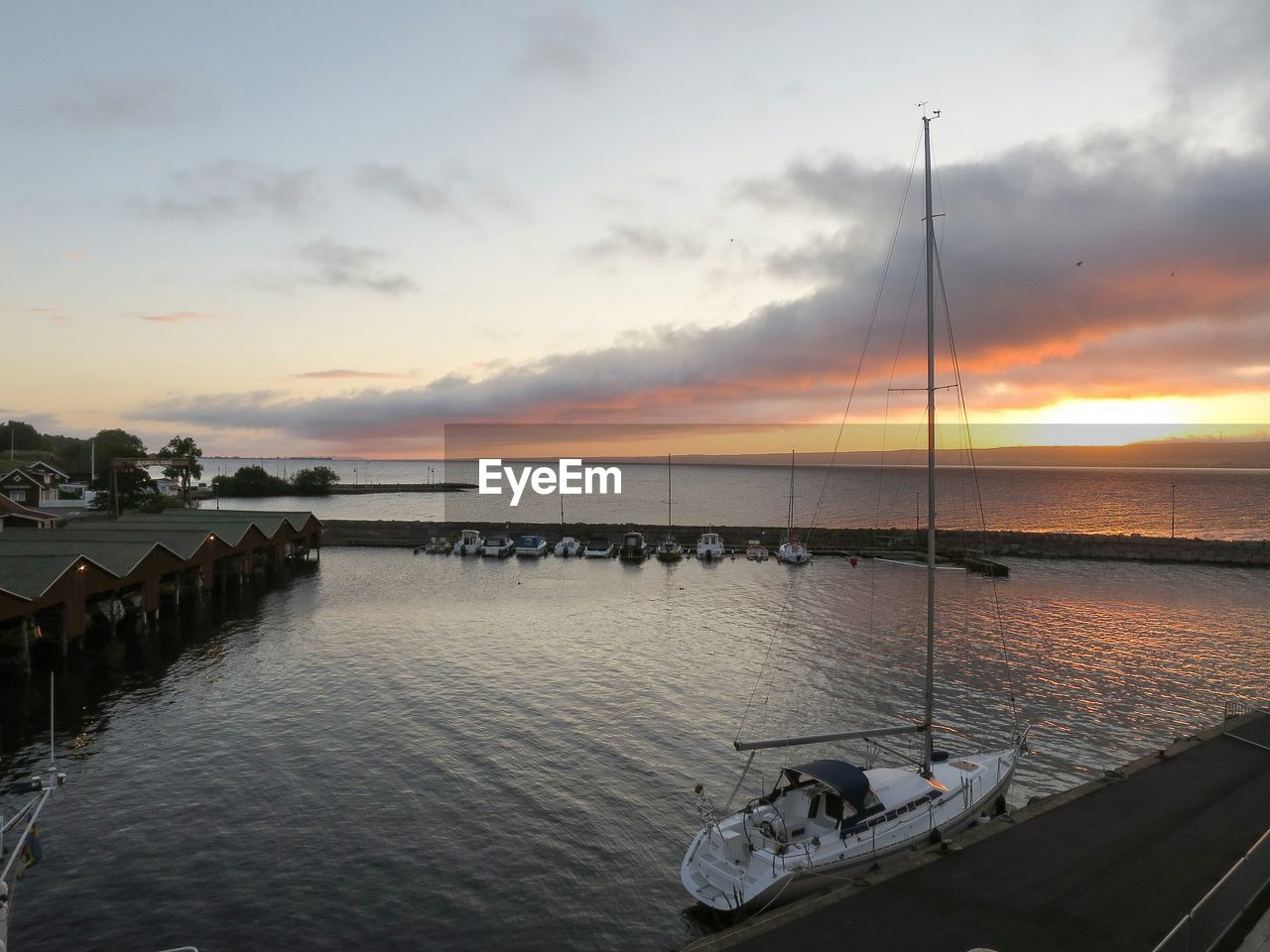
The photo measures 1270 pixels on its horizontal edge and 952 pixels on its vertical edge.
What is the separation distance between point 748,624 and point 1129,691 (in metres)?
22.7

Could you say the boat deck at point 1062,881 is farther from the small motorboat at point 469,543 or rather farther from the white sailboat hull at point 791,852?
the small motorboat at point 469,543

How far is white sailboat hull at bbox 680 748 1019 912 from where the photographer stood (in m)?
16.6

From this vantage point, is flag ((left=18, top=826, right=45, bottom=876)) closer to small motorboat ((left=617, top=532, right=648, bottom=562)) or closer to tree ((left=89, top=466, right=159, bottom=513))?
small motorboat ((left=617, top=532, right=648, bottom=562))

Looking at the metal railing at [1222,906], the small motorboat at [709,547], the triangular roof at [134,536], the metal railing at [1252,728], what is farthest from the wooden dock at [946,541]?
the metal railing at [1222,906]

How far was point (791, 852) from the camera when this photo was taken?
17172 mm

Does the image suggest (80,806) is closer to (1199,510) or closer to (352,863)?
(352,863)

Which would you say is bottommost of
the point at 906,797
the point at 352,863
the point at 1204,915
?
the point at 352,863

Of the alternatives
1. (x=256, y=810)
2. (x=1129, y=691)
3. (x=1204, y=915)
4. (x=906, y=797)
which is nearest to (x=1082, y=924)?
(x=1204, y=915)

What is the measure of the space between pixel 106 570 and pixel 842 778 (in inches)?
1716

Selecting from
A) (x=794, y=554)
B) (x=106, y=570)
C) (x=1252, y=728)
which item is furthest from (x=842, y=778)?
(x=794, y=554)

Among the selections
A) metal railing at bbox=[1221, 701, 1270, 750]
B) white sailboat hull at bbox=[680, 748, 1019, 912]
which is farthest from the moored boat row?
white sailboat hull at bbox=[680, 748, 1019, 912]

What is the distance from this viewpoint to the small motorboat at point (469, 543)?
3455 inches

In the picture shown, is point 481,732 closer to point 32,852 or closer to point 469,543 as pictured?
point 32,852

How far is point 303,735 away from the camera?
97.3 feet
